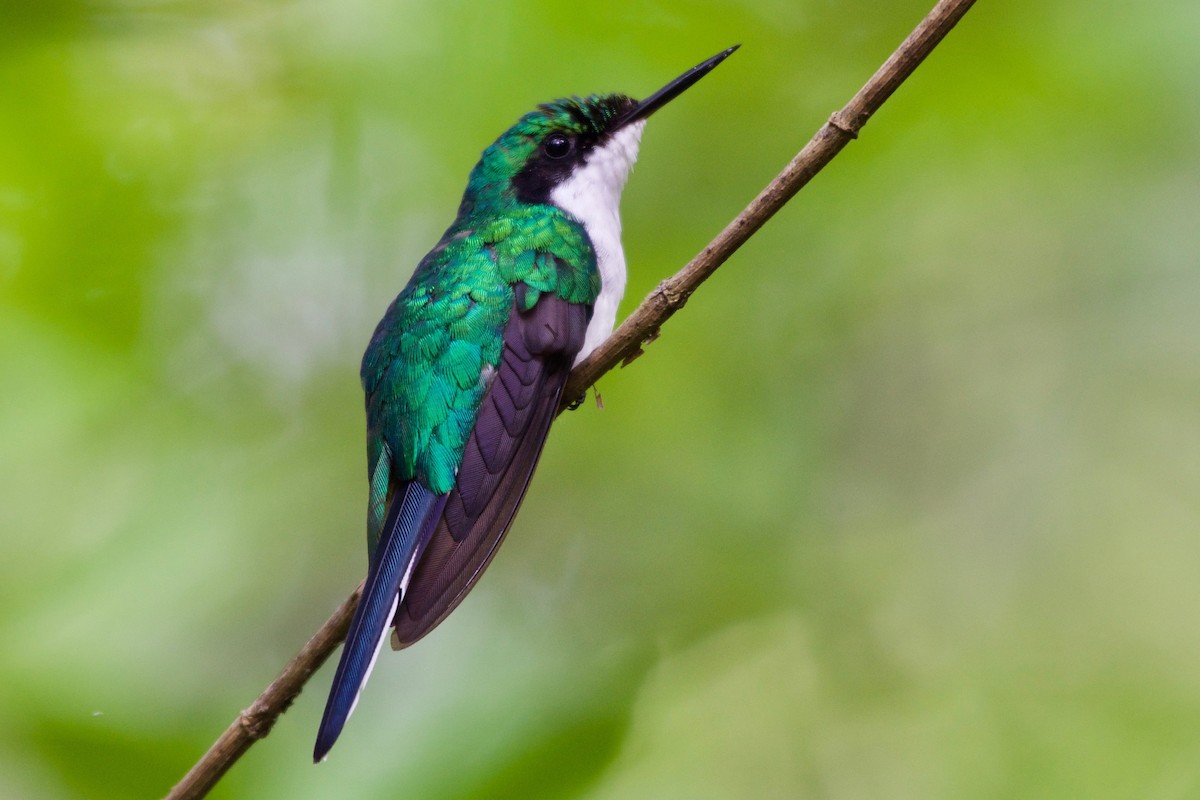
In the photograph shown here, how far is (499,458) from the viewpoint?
2.39 meters

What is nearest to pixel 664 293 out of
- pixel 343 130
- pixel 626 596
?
pixel 626 596

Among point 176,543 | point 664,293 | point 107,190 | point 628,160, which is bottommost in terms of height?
point 176,543

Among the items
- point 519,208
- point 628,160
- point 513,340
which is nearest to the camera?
point 513,340

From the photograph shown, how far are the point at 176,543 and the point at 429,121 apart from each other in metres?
1.39

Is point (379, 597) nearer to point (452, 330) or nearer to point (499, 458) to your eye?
point (499, 458)

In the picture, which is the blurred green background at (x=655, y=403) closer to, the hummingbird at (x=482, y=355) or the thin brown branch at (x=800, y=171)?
the hummingbird at (x=482, y=355)

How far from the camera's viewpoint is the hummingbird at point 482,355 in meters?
2.16

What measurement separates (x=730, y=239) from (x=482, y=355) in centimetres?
78

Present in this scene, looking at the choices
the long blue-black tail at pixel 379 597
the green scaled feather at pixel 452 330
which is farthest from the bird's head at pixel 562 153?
the long blue-black tail at pixel 379 597

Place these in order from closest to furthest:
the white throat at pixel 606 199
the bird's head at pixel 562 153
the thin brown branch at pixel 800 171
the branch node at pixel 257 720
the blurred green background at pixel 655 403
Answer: the thin brown branch at pixel 800 171 < the branch node at pixel 257 720 < the blurred green background at pixel 655 403 < the white throat at pixel 606 199 < the bird's head at pixel 562 153

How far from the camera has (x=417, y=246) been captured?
3.36 meters

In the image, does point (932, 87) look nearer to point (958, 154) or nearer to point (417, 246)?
point (958, 154)

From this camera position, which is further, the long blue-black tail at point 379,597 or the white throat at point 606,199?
the white throat at point 606,199

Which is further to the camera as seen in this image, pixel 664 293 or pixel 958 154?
pixel 958 154
